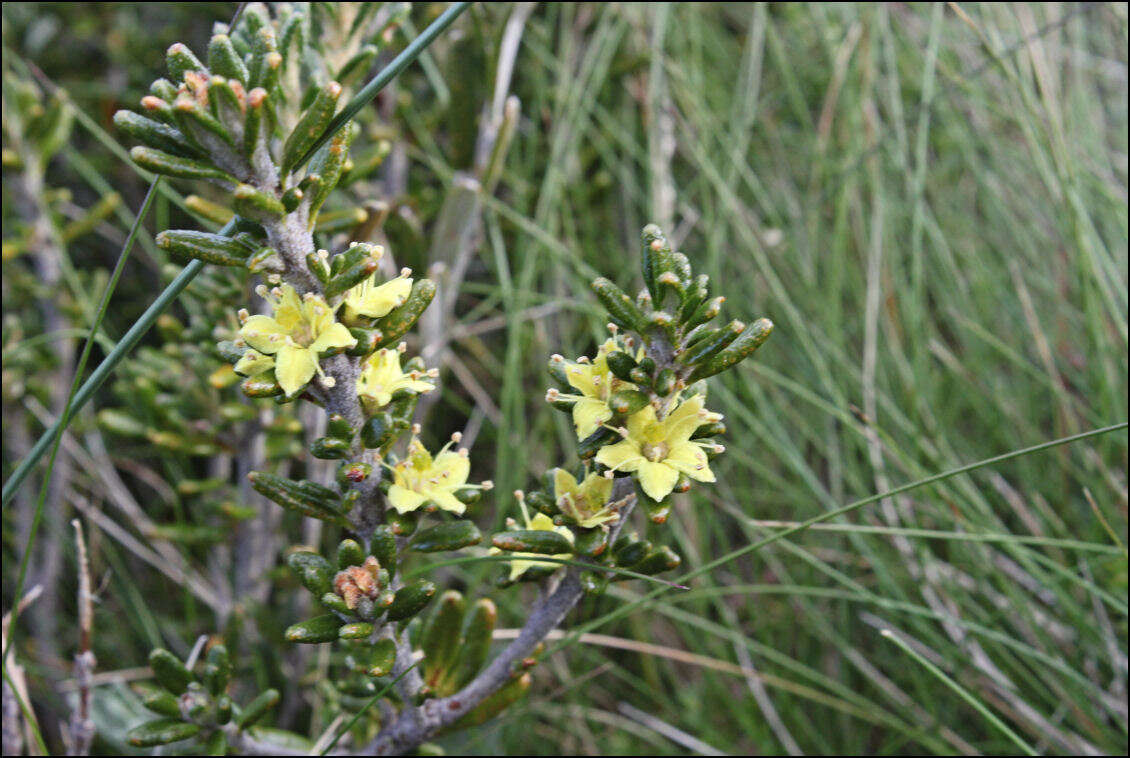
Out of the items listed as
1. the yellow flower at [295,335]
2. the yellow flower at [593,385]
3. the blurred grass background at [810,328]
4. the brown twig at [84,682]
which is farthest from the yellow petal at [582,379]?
the brown twig at [84,682]

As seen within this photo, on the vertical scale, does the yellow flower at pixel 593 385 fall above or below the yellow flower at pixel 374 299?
below

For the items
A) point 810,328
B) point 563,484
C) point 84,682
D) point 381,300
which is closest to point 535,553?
point 563,484

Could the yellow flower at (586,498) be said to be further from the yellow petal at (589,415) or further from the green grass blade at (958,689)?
the green grass blade at (958,689)

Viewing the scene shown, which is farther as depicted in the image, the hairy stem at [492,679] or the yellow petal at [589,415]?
the hairy stem at [492,679]

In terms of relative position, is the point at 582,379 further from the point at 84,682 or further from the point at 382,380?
the point at 84,682

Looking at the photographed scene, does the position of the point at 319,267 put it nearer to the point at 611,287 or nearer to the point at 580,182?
the point at 611,287

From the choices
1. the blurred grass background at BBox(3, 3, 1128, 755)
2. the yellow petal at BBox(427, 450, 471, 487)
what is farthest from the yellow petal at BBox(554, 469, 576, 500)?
the blurred grass background at BBox(3, 3, 1128, 755)
